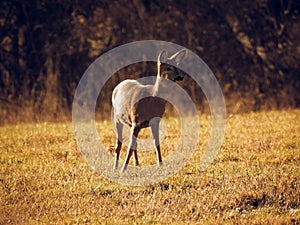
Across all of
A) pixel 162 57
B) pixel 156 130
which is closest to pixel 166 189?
pixel 156 130

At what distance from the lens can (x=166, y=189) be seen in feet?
31.6

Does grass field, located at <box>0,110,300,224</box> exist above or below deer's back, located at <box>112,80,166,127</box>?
below

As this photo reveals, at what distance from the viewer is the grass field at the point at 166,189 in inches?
330

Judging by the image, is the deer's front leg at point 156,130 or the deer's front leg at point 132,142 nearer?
the deer's front leg at point 132,142

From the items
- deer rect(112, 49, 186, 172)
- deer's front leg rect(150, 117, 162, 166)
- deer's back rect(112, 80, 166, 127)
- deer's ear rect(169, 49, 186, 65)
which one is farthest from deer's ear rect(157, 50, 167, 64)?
deer's front leg rect(150, 117, 162, 166)

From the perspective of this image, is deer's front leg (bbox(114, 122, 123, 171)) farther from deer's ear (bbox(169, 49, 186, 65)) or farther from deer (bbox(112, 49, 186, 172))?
deer's ear (bbox(169, 49, 186, 65))

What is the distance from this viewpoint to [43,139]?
46.9 feet

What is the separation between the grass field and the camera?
8383mm

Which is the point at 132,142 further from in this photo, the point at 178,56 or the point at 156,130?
the point at 178,56

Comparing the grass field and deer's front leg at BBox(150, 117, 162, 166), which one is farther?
Result: deer's front leg at BBox(150, 117, 162, 166)

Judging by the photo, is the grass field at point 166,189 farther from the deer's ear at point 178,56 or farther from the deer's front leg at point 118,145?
the deer's ear at point 178,56

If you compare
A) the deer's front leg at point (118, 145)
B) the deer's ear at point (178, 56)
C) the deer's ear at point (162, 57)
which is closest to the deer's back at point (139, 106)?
the deer's front leg at point (118, 145)

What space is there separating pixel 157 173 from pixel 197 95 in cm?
977

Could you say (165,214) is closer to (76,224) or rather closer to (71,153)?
(76,224)
